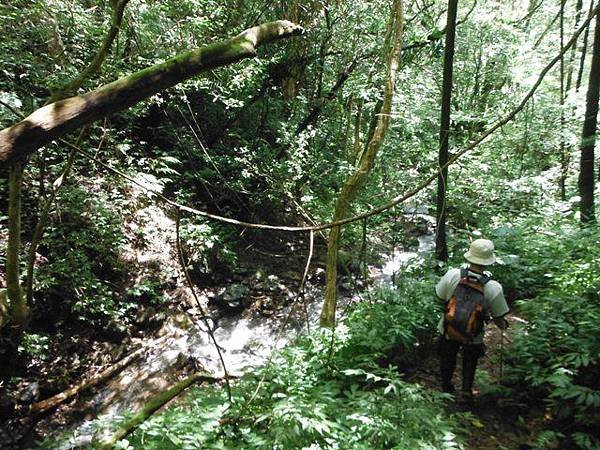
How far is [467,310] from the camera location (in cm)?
390

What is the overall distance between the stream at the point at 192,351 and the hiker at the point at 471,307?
5.38 ft

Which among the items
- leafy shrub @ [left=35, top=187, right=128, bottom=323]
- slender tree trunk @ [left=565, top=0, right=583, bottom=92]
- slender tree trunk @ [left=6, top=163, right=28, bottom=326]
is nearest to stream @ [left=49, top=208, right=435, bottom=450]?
leafy shrub @ [left=35, top=187, right=128, bottom=323]

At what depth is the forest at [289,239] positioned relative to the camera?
3170 millimetres

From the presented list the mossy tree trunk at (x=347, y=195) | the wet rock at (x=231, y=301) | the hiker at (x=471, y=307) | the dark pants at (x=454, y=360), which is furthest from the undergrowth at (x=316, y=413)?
the wet rock at (x=231, y=301)

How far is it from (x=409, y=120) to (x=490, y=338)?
7417 millimetres

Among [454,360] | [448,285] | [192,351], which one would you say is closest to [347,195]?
[448,285]

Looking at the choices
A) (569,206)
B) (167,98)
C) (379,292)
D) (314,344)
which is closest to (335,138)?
(167,98)

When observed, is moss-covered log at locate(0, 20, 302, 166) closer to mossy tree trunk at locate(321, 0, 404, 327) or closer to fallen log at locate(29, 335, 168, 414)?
mossy tree trunk at locate(321, 0, 404, 327)

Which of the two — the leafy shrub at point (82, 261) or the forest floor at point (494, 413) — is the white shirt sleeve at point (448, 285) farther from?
the leafy shrub at point (82, 261)

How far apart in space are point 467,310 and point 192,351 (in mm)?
5461

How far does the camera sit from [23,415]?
221 inches

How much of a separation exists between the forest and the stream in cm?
5

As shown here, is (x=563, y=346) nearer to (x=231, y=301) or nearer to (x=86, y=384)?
(x=86, y=384)

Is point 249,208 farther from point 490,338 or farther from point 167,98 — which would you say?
point 490,338
